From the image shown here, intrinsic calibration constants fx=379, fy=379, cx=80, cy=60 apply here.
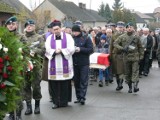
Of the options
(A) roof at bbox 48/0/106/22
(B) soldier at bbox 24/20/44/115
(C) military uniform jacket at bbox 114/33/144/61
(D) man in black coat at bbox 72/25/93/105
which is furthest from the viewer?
(A) roof at bbox 48/0/106/22

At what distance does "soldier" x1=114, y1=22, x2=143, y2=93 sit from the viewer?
1023 centimetres

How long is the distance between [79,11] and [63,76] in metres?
60.4

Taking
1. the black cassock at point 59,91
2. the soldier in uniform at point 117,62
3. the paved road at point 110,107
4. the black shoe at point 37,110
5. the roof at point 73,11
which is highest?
the roof at point 73,11

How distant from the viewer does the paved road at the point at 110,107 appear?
26.0ft

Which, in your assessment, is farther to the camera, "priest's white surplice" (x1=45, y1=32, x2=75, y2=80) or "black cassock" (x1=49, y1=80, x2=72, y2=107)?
"black cassock" (x1=49, y1=80, x2=72, y2=107)

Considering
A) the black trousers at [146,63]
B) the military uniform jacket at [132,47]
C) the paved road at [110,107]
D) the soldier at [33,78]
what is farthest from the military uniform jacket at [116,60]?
the black trousers at [146,63]

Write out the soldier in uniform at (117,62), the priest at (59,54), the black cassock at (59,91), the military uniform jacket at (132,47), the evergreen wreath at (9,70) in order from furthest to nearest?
the soldier in uniform at (117,62) → the military uniform jacket at (132,47) → the black cassock at (59,91) → the priest at (59,54) → the evergreen wreath at (9,70)

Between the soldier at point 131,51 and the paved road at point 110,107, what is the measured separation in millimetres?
555

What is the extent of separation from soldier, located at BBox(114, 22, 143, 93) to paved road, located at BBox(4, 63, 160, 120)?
0.56 meters

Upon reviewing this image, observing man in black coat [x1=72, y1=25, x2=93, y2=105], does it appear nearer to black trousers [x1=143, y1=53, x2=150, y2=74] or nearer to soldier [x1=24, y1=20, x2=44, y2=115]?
soldier [x1=24, y1=20, x2=44, y2=115]

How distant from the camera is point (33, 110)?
8484mm

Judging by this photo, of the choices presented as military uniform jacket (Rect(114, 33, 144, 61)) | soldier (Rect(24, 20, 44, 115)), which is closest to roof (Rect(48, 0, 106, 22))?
military uniform jacket (Rect(114, 33, 144, 61))

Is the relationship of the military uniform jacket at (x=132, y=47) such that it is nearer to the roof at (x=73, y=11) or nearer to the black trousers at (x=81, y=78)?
the black trousers at (x=81, y=78)

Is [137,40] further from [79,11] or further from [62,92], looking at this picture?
[79,11]
